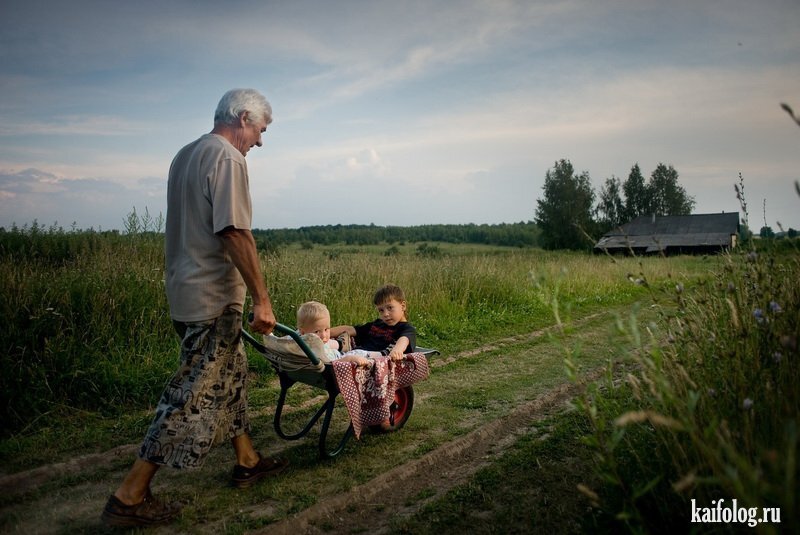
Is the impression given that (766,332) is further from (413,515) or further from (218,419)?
(218,419)

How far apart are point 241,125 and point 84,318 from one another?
397 centimetres

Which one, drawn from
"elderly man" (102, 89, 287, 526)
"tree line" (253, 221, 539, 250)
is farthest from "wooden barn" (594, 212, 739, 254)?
"elderly man" (102, 89, 287, 526)

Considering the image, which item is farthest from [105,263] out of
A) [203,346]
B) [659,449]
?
[659,449]

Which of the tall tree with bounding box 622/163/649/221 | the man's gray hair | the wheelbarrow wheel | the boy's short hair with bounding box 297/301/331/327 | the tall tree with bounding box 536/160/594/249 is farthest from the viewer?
the tall tree with bounding box 622/163/649/221

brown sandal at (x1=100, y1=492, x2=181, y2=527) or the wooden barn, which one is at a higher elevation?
the wooden barn

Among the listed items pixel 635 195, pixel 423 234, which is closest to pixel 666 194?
pixel 635 195

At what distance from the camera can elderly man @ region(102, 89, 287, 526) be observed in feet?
11.2

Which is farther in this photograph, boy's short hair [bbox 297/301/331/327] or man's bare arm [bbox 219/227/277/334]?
boy's short hair [bbox 297/301/331/327]

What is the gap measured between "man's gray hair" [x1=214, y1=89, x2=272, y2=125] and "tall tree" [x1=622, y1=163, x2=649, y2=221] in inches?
2785

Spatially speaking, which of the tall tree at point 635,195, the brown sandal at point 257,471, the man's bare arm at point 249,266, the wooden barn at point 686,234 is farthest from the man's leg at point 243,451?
the tall tree at point 635,195

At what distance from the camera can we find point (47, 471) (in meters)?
4.16

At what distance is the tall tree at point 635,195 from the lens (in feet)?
222

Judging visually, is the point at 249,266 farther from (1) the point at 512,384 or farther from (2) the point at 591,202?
(2) the point at 591,202

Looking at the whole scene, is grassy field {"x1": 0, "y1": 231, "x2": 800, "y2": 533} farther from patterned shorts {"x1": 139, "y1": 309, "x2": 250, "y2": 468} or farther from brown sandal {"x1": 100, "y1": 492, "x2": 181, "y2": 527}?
patterned shorts {"x1": 139, "y1": 309, "x2": 250, "y2": 468}
